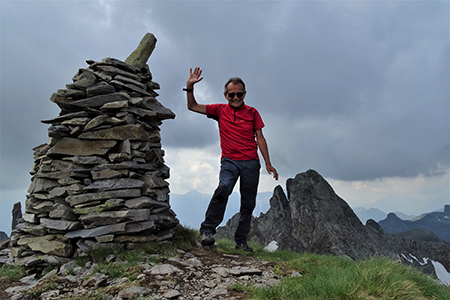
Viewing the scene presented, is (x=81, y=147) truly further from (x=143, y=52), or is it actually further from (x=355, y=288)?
(x=355, y=288)

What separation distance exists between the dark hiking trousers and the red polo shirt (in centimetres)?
21

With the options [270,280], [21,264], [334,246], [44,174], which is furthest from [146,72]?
[334,246]

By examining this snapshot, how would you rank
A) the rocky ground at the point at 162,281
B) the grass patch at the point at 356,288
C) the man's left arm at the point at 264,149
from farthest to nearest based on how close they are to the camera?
the man's left arm at the point at 264,149
the rocky ground at the point at 162,281
the grass patch at the point at 356,288

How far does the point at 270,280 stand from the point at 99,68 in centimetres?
706

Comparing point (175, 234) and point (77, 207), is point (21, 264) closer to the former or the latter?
point (77, 207)

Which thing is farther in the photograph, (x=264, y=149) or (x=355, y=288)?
(x=264, y=149)

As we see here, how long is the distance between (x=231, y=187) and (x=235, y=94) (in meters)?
2.35

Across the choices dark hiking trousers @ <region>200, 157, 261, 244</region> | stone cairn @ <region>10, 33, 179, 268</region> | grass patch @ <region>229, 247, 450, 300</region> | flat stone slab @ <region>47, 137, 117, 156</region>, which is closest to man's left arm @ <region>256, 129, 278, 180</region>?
dark hiking trousers @ <region>200, 157, 261, 244</region>

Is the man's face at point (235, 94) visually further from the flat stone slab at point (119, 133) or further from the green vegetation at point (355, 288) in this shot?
the green vegetation at point (355, 288)

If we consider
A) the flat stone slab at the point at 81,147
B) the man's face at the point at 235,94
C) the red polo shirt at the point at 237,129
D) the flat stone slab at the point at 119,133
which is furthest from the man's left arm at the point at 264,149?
the flat stone slab at the point at 81,147

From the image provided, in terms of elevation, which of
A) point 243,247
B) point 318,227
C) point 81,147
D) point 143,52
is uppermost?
point 143,52

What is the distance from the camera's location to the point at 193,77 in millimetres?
7965

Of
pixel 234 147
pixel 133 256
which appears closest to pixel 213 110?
pixel 234 147

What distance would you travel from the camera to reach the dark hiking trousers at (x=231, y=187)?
305 inches
